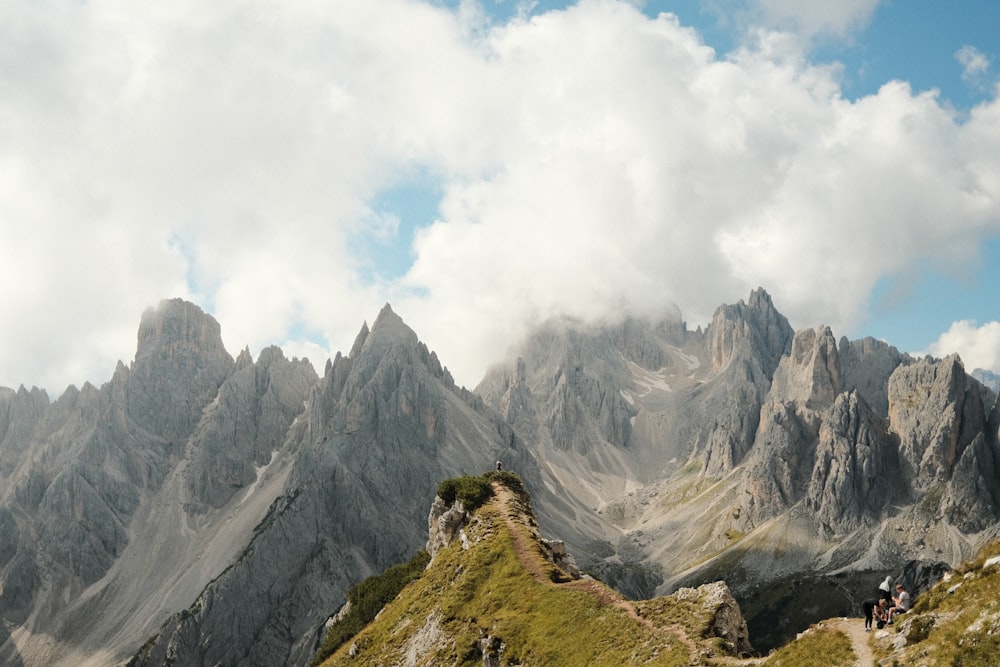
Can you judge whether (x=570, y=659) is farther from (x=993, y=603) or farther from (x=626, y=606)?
(x=993, y=603)

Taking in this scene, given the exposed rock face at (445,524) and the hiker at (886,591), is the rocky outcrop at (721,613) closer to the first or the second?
the hiker at (886,591)

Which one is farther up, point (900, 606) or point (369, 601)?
point (369, 601)

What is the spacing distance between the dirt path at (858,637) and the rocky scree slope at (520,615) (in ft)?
17.1

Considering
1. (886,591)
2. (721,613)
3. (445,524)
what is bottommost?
(886,591)

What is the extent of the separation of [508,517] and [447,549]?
25.7 feet

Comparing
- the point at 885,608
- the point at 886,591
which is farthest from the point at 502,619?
the point at 886,591

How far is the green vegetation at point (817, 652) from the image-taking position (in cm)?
2838

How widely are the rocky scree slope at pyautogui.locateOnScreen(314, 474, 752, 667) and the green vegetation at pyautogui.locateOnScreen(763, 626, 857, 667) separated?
360cm

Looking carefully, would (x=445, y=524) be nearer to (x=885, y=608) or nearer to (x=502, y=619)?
(x=502, y=619)

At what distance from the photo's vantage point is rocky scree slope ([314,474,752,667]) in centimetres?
3800

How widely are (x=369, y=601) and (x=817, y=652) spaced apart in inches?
2211

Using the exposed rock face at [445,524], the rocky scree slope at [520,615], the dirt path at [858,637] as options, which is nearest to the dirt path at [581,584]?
the rocky scree slope at [520,615]

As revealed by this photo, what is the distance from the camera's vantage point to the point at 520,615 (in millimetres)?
46375

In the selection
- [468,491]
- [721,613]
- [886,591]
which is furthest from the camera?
[468,491]
